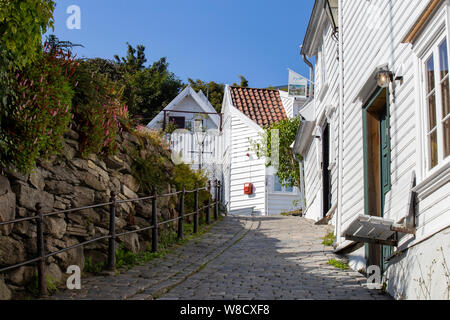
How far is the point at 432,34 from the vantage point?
5.42m

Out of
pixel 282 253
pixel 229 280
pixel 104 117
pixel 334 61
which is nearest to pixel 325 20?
pixel 334 61

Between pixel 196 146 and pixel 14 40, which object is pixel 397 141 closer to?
pixel 14 40

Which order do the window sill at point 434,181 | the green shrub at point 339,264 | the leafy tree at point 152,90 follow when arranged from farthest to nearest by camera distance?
the leafy tree at point 152,90 → the green shrub at point 339,264 → the window sill at point 434,181

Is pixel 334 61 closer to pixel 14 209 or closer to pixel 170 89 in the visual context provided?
pixel 14 209

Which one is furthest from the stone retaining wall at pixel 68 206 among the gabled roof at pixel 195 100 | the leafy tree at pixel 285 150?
the gabled roof at pixel 195 100

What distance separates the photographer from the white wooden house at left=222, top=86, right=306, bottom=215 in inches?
961

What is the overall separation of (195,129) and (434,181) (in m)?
24.5

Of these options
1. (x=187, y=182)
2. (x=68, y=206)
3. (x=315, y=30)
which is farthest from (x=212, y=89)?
(x=68, y=206)

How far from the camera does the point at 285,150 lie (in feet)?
78.5

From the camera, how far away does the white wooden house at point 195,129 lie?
27.2 meters

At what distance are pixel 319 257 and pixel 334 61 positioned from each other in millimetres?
5260

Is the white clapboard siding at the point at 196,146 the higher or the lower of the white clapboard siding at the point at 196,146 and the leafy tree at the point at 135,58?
the lower

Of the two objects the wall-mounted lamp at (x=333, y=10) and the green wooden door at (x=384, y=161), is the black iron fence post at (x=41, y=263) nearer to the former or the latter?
the green wooden door at (x=384, y=161)
